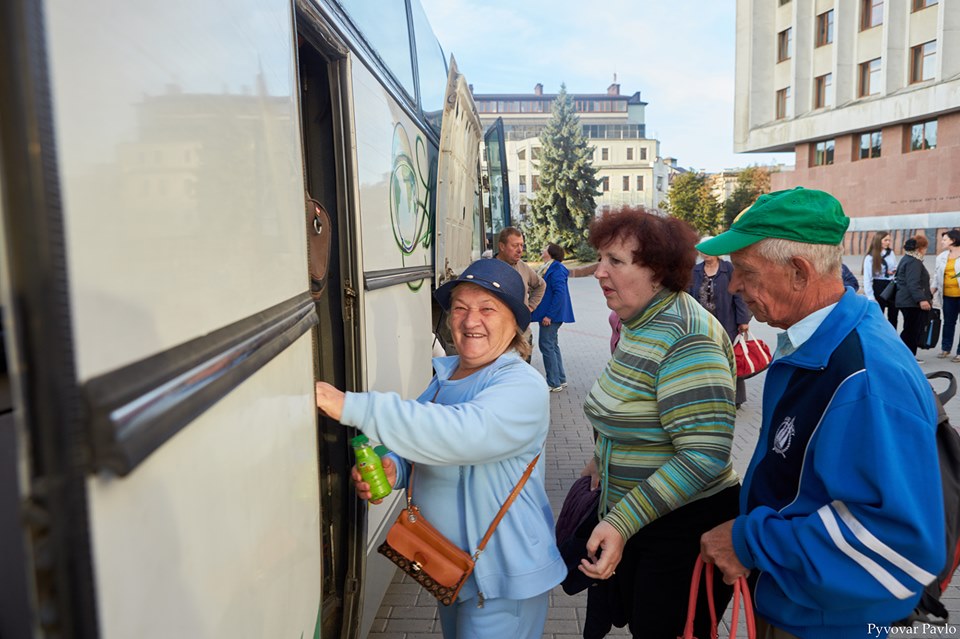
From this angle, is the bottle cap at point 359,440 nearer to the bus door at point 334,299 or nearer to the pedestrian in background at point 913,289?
the bus door at point 334,299

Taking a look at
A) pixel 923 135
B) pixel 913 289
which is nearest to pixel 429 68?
pixel 913 289

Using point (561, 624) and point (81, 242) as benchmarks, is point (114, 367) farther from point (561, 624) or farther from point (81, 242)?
point (561, 624)

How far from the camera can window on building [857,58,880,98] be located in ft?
112

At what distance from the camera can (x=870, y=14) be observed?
3416cm

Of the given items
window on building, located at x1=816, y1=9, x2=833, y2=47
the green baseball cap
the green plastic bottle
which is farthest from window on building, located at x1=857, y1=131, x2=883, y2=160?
the green plastic bottle

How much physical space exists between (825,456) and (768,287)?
554mm

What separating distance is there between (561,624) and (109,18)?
3553 mm

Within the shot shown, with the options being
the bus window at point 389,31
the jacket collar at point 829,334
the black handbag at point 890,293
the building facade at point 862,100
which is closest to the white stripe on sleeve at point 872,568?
the jacket collar at point 829,334

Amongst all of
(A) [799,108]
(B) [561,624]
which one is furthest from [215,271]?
(A) [799,108]

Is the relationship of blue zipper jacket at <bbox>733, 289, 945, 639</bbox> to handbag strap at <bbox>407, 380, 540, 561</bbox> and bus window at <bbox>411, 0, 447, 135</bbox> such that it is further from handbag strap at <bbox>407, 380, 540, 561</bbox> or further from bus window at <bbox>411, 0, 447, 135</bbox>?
bus window at <bbox>411, 0, 447, 135</bbox>

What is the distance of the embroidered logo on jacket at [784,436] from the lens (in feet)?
6.10

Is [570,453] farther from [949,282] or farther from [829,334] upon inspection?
[949,282]

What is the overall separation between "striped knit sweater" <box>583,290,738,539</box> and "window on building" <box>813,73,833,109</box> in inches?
1560

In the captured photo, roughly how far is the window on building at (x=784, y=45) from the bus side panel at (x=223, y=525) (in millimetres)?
42872
